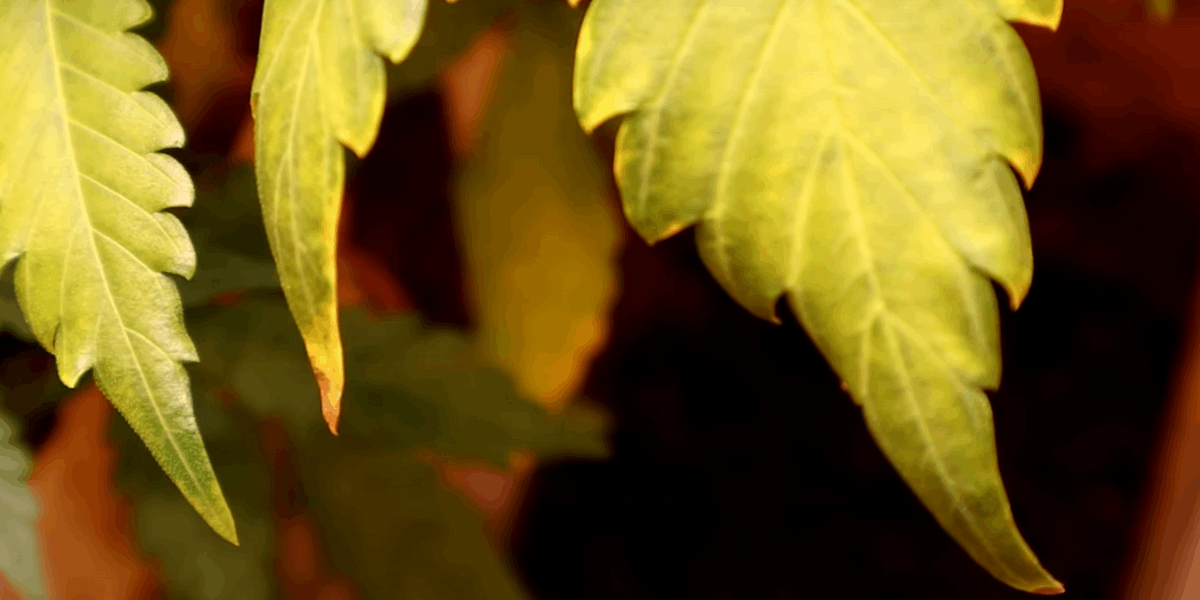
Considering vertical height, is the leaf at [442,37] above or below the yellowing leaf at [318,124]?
below

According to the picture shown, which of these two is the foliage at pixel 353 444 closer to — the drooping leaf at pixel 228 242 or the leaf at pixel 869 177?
the drooping leaf at pixel 228 242

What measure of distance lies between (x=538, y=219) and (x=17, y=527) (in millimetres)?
336

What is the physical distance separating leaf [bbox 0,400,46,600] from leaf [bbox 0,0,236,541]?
0.14m

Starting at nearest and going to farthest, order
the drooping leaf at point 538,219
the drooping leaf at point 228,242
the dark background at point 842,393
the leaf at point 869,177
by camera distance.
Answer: the leaf at point 869,177 < the drooping leaf at point 228,242 < the drooping leaf at point 538,219 < the dark background at point 842,393

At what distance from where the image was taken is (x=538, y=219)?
0.63 meters

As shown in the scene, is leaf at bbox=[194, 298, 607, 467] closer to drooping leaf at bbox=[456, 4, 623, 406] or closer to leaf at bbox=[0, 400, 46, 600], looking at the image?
drooping leaf at bbox=[456, 4, 623, 406]

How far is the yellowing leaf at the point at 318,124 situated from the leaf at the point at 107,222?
0.03 metres

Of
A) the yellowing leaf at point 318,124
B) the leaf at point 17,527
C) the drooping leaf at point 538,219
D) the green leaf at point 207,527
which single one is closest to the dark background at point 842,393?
the drooping leaf at point 538,219

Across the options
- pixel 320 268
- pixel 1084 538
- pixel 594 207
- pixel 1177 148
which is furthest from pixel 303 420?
pixel 1177 148

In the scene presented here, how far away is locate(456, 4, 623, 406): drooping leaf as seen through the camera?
2.00 feet

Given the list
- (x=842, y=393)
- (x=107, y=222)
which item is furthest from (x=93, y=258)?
(x=842, y=393)

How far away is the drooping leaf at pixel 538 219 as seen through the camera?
61 cm

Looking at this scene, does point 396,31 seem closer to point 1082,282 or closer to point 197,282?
point 197,282

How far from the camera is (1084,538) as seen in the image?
760 mm
